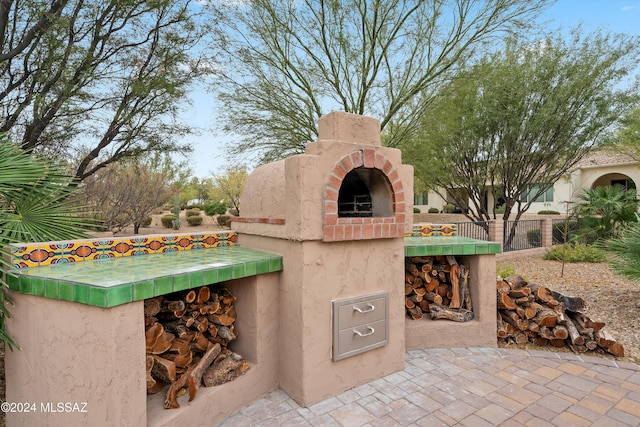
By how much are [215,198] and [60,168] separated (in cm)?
2275

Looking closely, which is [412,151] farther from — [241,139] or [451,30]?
[241,139]

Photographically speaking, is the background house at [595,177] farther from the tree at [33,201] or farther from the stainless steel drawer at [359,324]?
the tree at [33,201]

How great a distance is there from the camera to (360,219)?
10.1 feet

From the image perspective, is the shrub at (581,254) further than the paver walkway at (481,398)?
Yes

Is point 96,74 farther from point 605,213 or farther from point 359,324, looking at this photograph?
point 605,213

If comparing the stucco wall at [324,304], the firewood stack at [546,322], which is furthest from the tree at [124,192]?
the firewood stack at [546,322]

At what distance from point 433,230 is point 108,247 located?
4.13m

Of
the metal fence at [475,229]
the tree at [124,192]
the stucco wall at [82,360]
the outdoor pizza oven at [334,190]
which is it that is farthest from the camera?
the metal fence at [475,229]

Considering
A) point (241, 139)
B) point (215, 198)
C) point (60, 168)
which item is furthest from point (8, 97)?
point (215, 198)

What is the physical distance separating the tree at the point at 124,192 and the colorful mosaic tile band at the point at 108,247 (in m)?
6.71

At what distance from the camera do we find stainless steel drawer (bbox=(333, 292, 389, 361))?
3018mm

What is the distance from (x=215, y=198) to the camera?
84.1 ft

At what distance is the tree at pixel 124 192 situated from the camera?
9797 mm

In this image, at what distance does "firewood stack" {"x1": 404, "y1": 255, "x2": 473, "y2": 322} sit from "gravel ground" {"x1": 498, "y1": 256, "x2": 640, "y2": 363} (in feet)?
3.91
